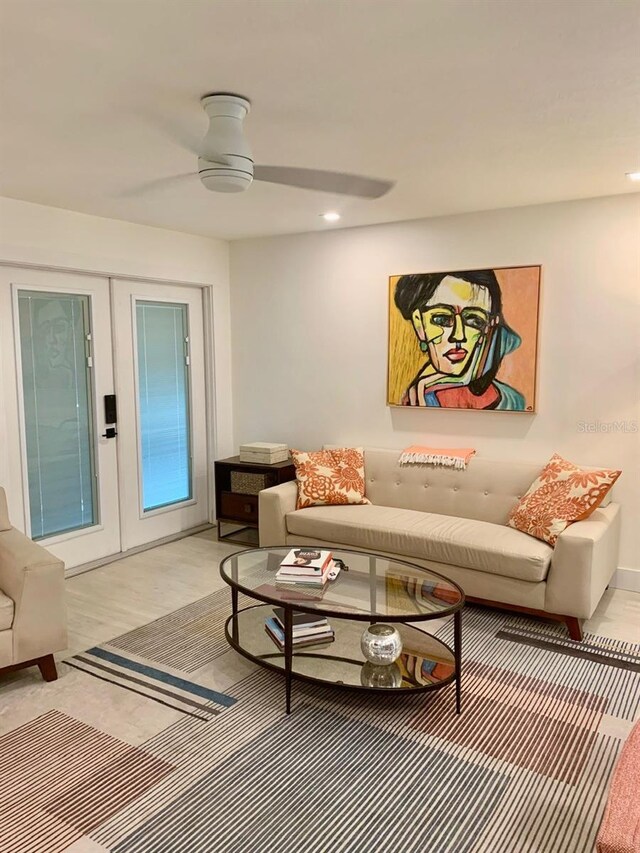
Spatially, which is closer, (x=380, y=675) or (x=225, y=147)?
(x=225, y=147)

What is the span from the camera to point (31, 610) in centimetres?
278

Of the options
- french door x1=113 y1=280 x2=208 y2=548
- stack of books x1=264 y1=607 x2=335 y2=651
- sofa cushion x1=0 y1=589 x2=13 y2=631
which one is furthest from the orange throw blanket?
sofa cushion x1=0 y1=589 x2=13 y2=631

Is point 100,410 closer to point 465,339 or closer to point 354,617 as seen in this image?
point 465,339

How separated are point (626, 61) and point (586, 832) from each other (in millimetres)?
2425

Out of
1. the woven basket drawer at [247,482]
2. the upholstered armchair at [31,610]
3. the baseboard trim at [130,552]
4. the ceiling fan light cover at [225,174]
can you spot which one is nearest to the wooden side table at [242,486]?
the woven basket drawer at [247,482]

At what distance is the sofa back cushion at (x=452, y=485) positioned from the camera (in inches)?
156

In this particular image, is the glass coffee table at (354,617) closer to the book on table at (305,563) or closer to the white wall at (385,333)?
the book on table at (305,563)

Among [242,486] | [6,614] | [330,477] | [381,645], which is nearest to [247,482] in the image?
[242,486]

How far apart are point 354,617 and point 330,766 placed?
0.54 metres

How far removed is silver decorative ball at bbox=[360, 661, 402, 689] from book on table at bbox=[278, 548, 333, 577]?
18.8 inches

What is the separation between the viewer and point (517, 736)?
2.48 metres

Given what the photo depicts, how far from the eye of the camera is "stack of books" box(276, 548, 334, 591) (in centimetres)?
292

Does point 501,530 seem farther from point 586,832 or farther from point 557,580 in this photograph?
point 586,832

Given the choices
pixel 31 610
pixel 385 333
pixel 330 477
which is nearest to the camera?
pixel 31 610
